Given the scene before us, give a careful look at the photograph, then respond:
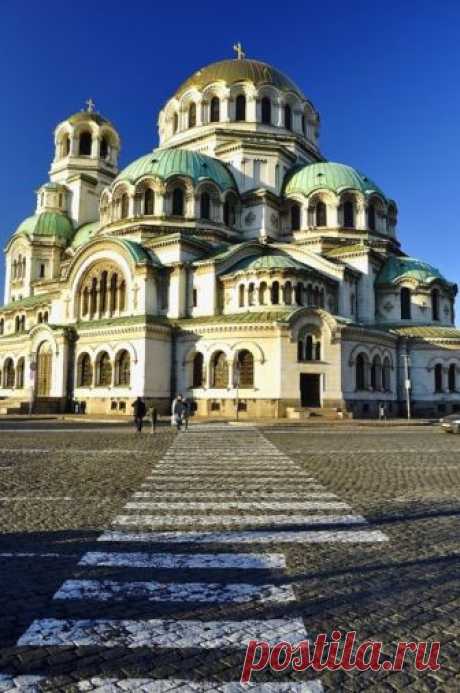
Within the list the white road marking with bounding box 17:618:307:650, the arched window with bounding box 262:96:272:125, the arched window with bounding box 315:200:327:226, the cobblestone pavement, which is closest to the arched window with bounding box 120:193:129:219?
the arched window with bounding box 262:96:272:125

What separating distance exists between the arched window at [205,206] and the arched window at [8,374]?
2103 centimetres

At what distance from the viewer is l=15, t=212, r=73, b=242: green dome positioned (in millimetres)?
57062

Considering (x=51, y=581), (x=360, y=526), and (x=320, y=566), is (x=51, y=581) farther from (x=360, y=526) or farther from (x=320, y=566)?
(x=360, y=526)

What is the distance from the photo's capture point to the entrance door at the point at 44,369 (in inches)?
1681

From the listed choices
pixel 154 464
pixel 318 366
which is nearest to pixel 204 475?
pixel 154 464

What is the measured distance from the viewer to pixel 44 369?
142 feet

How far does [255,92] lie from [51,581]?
171ft

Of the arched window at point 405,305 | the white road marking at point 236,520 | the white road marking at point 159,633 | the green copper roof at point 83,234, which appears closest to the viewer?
the white road marking at point 159,633

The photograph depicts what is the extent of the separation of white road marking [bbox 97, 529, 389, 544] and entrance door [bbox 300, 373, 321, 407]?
3033cm

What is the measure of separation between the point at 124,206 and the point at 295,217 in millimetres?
14578

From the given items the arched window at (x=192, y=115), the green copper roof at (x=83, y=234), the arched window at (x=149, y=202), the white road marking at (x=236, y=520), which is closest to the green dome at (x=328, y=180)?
the arched window at (x=192, y=115)

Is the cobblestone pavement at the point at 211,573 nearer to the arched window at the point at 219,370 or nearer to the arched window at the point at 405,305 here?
the arched window at the point at 219,370

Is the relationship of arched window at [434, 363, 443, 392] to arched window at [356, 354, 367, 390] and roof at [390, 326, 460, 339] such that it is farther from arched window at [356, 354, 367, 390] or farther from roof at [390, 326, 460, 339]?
arched window at [356, 354, 367, 390]

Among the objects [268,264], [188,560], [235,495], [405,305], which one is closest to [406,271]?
[405,305]
